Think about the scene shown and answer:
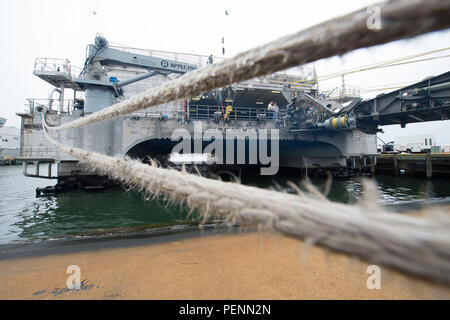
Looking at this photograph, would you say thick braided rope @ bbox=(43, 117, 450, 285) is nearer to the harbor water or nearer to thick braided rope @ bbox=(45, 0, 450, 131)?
thick braided rope @ bbox=(45, 0, 450, 131)

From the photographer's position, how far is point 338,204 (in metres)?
0.65

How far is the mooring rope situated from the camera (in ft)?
1.54

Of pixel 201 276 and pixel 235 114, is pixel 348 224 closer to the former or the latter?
pixel 201 276

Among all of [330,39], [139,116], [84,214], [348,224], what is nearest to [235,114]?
[139,116]

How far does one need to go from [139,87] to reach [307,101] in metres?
16.3

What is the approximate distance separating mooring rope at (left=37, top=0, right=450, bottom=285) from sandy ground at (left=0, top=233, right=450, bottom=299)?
1.67m

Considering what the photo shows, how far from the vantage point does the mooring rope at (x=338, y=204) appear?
469mm

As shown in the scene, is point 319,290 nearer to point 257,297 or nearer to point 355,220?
point 257,297

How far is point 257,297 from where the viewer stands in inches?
103

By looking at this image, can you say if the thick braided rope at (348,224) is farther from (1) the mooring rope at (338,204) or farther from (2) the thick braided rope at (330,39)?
(2) the thick braided rope at (330,39)

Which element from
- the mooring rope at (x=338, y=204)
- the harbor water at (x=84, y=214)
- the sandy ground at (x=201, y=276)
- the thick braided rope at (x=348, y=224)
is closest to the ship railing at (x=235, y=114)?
the harbor water at (x=84, y=214)
